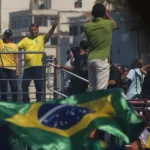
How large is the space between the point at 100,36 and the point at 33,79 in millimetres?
2356

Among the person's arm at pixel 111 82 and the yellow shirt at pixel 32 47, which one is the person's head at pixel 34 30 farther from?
the person's arm at pixel 111 82

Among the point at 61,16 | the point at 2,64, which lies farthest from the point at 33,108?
the point at 61,16

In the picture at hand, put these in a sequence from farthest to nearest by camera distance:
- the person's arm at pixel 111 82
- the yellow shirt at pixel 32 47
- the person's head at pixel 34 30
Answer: the person's head at pixel 34 30, the yellow shirt at pixel 32 47, the person's arm at pixel 111 82

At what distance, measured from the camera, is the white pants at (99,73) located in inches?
432

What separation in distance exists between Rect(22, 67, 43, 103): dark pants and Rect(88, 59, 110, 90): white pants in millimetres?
1850

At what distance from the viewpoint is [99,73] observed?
11008mm

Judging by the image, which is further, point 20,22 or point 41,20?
point 20,22

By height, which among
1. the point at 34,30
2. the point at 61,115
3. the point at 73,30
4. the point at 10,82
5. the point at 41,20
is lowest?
the point at 41,20

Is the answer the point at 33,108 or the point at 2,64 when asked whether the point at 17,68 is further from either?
the point at 33,108

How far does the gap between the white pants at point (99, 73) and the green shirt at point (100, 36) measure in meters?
0.07

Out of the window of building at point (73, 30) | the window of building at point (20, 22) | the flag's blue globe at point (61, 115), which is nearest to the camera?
the flag's blue globe at point (61, 115)

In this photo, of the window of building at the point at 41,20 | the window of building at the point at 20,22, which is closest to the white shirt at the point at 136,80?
the window of building at the point at 41,20

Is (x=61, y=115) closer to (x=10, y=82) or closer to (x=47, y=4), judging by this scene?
(x=10, y=82)

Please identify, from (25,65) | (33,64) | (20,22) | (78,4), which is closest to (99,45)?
(33,64)
